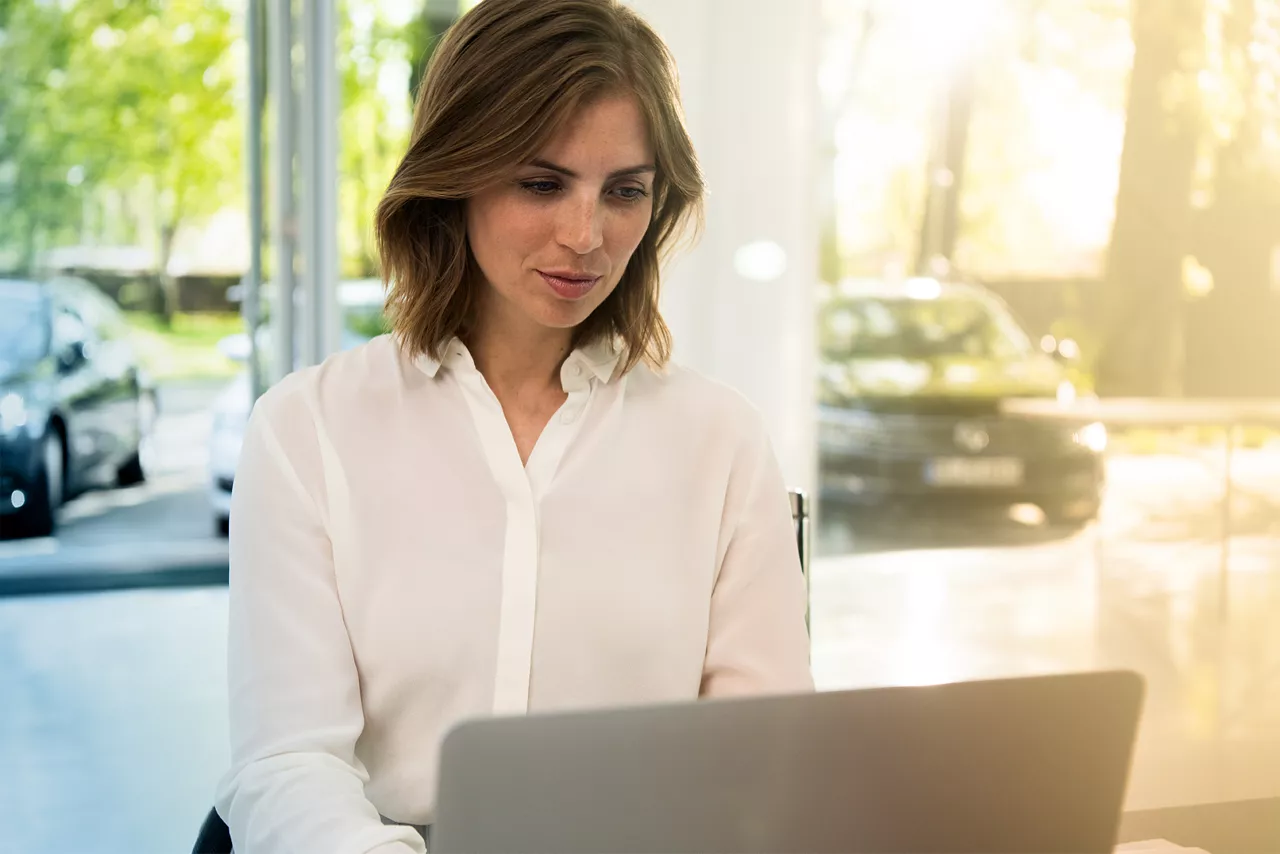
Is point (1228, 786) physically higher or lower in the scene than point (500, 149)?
lower

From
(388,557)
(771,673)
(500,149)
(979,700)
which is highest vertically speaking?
(500,149)

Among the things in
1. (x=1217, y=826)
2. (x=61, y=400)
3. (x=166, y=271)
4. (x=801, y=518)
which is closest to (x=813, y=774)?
(x=801, y=518)

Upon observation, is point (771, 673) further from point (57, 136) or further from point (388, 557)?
point (57, 136)

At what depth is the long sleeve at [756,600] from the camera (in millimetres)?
1312

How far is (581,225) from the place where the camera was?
1236 millimetres

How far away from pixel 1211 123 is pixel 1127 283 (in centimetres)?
47

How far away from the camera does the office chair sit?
1.17 metres

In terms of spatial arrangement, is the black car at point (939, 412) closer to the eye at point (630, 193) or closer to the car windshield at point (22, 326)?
the eye at point (630, 193)

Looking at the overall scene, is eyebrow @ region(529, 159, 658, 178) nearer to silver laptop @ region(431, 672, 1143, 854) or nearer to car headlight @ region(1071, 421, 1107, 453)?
silver laptop @ region(431, 672, 1143, 854)

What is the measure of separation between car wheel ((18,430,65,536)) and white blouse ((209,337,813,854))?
14.7 feet

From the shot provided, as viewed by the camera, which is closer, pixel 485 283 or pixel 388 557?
pixel 388 557

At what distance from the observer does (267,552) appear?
47.3 inches

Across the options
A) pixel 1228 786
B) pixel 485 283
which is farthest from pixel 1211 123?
pixel 485 283

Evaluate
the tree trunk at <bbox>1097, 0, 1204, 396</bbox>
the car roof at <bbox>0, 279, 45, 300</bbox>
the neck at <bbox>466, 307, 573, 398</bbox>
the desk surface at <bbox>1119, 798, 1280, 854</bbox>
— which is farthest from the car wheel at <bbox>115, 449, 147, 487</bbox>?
the neck at <bbox>466, 307, 573, 398</bbox>
